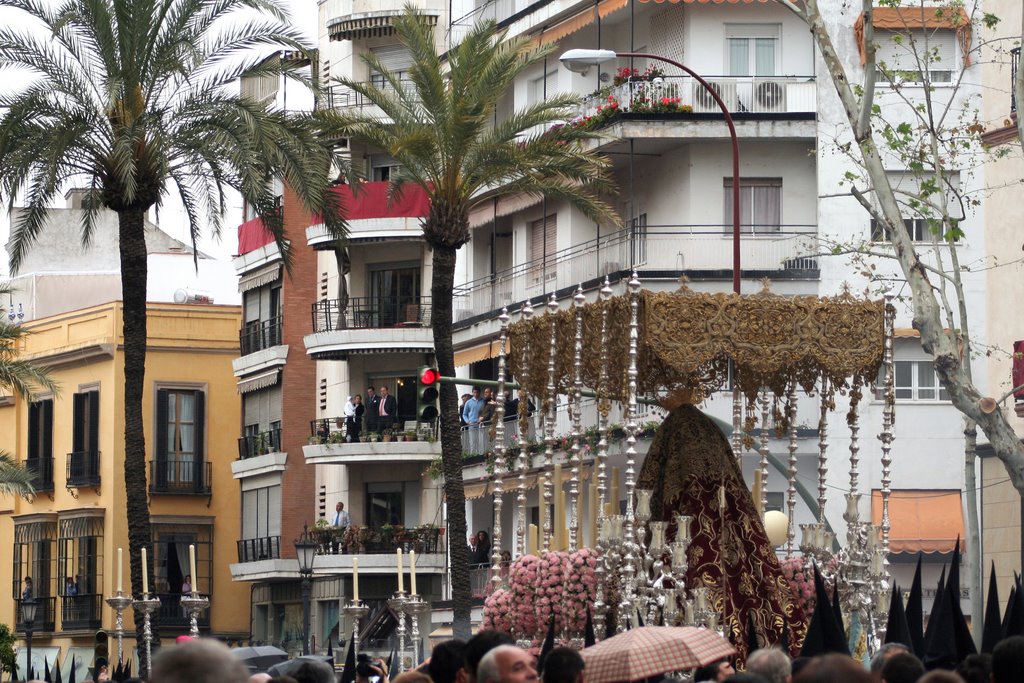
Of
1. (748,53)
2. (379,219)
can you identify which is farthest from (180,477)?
(748,53)

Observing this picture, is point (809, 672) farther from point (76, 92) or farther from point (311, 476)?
point (311, 476)

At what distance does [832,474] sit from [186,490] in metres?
25.1

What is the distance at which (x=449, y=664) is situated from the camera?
10.1 m

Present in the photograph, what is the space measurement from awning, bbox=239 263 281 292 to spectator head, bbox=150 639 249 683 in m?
48.6

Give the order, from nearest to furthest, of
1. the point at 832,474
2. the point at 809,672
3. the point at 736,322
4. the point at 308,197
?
the point at 809,672 → the point at 736,322 → the point at 308,197 → the point at 832,474

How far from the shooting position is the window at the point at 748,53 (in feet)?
136

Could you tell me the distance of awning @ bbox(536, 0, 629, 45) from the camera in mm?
41656

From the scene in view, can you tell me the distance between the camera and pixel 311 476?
5422cm

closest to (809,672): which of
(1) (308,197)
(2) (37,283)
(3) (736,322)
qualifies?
(3) (736,322)

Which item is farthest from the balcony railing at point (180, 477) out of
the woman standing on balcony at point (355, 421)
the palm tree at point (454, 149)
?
the palm tree at point (454, 149)

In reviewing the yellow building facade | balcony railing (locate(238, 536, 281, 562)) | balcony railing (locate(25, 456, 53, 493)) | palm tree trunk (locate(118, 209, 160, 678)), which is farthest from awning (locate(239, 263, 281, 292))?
palm tree trunk (locate(118, 209, 160, 678))

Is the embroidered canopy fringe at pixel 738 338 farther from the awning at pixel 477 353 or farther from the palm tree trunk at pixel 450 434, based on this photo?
the awning at pixel 477 353

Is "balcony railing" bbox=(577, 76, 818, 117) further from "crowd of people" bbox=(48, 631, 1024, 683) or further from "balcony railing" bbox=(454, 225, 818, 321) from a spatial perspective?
"crowd of people" bbox=(48, 631, 1024, 683)

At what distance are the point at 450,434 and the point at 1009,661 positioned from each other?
962 inches
